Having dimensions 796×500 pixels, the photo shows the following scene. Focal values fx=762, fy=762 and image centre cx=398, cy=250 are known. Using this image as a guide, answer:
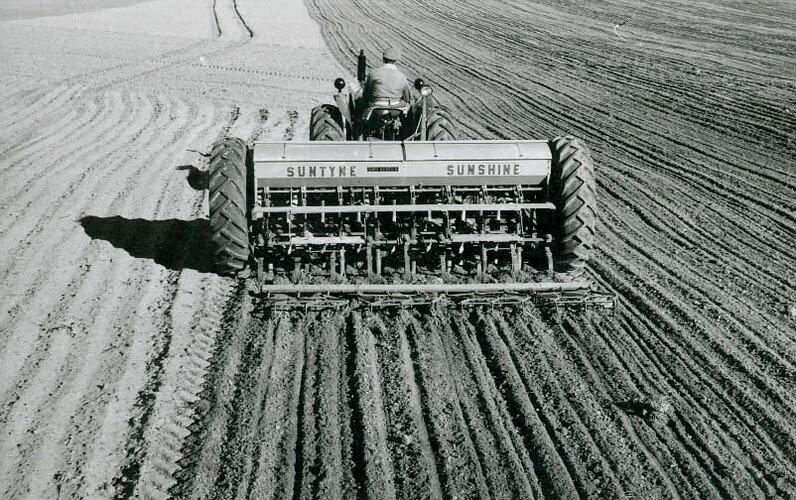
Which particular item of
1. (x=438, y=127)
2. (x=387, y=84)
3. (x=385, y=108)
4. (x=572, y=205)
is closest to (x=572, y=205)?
(x=572, y=205)

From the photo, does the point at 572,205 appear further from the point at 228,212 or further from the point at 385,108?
the point at 228,212

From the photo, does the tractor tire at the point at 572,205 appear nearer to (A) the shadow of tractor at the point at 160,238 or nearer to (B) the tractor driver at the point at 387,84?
(B) the tractor driver at the point at 387,84

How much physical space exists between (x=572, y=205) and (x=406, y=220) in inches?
67.6

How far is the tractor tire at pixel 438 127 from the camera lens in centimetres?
924

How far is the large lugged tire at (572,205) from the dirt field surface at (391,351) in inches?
24.7

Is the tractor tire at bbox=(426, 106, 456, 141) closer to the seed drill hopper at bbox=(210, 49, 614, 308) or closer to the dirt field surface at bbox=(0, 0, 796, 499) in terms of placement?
the seed drill hopper at bbox=(210, 49, 614, 308)

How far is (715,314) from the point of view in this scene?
7203 millimetres

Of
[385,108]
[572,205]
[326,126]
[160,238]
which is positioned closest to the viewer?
[572,205]

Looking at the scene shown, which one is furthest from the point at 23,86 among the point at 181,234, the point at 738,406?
the point at 738,406

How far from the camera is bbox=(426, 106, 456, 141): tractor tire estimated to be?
9.24 meters

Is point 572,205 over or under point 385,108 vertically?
under

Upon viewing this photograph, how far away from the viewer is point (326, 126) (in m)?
Result: 9.36

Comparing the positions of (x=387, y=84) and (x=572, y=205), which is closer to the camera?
(x=572, y=205)

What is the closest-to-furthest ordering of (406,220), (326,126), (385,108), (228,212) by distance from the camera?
(228,212)
(406,220)
(385,108)
(326,126)
